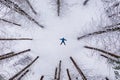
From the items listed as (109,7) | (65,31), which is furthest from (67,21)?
(109,7)

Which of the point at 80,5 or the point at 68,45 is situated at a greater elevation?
the point at 80,5

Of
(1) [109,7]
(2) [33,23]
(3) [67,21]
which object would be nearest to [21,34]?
(2) [33,23]

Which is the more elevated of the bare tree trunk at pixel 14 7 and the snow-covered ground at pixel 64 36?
the bare tree trunk at pixel 14 7

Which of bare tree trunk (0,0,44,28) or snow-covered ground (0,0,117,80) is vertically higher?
bare tree trunk (0,0,44,28)

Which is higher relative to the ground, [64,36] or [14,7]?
[14,7]

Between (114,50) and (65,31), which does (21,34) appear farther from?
(114,50)

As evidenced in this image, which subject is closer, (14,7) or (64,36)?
(14,7)

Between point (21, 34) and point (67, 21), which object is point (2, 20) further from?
point (67, 21)
